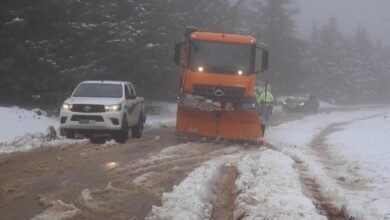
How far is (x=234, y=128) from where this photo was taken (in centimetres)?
1833

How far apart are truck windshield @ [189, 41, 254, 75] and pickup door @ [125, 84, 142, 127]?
81.7 inches

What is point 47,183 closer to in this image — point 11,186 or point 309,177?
point 11,186

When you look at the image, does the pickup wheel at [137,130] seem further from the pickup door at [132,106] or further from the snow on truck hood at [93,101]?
the snow on truck hood at [93,101]

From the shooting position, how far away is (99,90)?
18.3 metres

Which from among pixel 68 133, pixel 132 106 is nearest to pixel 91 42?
pixel 132 106

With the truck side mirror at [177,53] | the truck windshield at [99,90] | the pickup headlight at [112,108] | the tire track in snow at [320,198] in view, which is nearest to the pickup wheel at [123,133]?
the pickup headlight at [112,108]

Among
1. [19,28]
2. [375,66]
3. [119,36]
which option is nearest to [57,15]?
[19,28]

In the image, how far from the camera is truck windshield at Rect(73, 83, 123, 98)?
1803 centimetres

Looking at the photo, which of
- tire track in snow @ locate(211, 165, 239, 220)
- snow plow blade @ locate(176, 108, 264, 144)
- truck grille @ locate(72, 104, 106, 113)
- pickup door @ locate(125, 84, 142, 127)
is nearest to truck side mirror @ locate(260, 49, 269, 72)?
snow plow blade @ locate(176, 108, 264, 144)

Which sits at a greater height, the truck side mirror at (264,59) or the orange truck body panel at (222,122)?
the truck side mirror at (264,59)

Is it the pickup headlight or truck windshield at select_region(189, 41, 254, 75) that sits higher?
truck windshield at select_region(189, 41, 254, 75)

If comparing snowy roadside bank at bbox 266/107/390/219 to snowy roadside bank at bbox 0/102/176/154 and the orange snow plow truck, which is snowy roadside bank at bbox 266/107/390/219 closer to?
the orange snow plow truck

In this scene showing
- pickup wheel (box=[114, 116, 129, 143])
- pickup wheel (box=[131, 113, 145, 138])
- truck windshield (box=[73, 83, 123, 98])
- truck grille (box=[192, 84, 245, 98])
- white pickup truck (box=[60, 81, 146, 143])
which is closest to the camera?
white pickup truck (box=[60, 81, 146, 143])

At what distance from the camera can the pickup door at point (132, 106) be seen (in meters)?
Answer: 18.1
